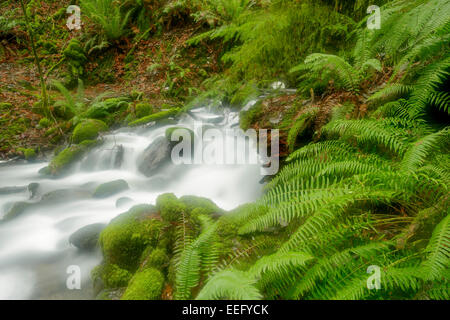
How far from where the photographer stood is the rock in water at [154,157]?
456cm

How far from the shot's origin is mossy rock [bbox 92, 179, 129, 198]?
4.10 metres

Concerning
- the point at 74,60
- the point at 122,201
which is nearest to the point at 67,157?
the point at 122,201

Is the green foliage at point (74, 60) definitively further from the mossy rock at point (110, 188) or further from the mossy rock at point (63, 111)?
the mossy rock at point (110, 188)

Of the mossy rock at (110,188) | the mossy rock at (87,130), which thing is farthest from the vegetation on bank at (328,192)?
the mossy rock at (87,130)

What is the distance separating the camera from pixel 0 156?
17.4 feet

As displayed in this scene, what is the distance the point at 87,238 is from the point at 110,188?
128 centimetres

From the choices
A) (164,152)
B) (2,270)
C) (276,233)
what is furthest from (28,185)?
(276,233)

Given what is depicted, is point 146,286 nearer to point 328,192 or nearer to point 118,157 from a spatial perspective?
point 328,192

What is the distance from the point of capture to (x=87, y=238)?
9.77 ft

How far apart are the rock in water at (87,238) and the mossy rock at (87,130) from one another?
9.66 ft

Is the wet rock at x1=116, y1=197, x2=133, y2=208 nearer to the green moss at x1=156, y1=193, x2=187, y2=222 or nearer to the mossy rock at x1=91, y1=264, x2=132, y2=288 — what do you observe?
the green moss at x1=156, y1=193, x2=187, y2=222

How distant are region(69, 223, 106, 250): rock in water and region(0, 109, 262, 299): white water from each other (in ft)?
0.30

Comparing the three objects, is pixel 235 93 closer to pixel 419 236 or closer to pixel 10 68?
pixel 419 236
